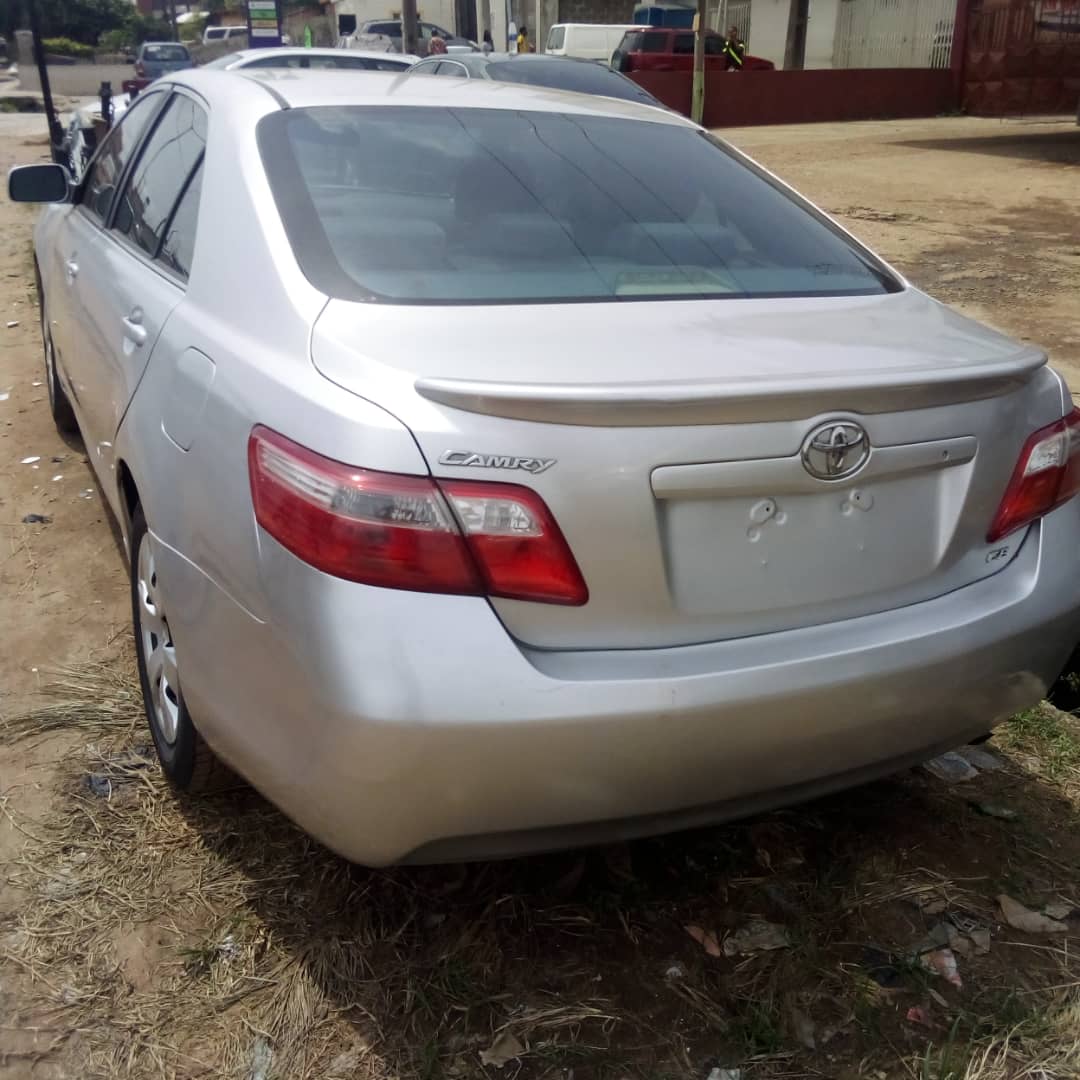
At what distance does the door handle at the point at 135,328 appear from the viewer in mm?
2721

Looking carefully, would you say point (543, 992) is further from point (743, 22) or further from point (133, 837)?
point (743, 22)

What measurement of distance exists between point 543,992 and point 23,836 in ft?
4.13

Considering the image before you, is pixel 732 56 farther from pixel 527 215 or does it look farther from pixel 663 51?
pixel 527 215

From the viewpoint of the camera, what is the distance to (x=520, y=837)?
6.44 feet

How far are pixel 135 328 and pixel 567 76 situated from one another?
867 centimetres

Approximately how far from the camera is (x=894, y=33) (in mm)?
29969

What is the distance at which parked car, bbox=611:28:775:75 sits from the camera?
24.2m

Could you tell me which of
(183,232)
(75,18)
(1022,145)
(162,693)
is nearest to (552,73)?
(183,232)

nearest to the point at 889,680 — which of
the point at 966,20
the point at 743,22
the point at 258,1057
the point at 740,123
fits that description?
the point at 258,1057

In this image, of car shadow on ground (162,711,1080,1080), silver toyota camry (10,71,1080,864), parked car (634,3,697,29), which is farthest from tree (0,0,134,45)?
car shadow on ground (162,711,1080,1080)

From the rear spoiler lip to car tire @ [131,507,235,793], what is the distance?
1020 mm

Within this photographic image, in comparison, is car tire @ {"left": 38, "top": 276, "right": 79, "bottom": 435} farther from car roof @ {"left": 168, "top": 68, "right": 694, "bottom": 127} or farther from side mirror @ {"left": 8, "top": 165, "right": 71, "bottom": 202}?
car roof @ {"left": 168, "top": 68, "right": 694, "bottom": 127}

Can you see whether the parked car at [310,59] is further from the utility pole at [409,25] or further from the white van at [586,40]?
the white van at [586,40]

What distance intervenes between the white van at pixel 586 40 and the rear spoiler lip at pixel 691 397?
2895 cm
